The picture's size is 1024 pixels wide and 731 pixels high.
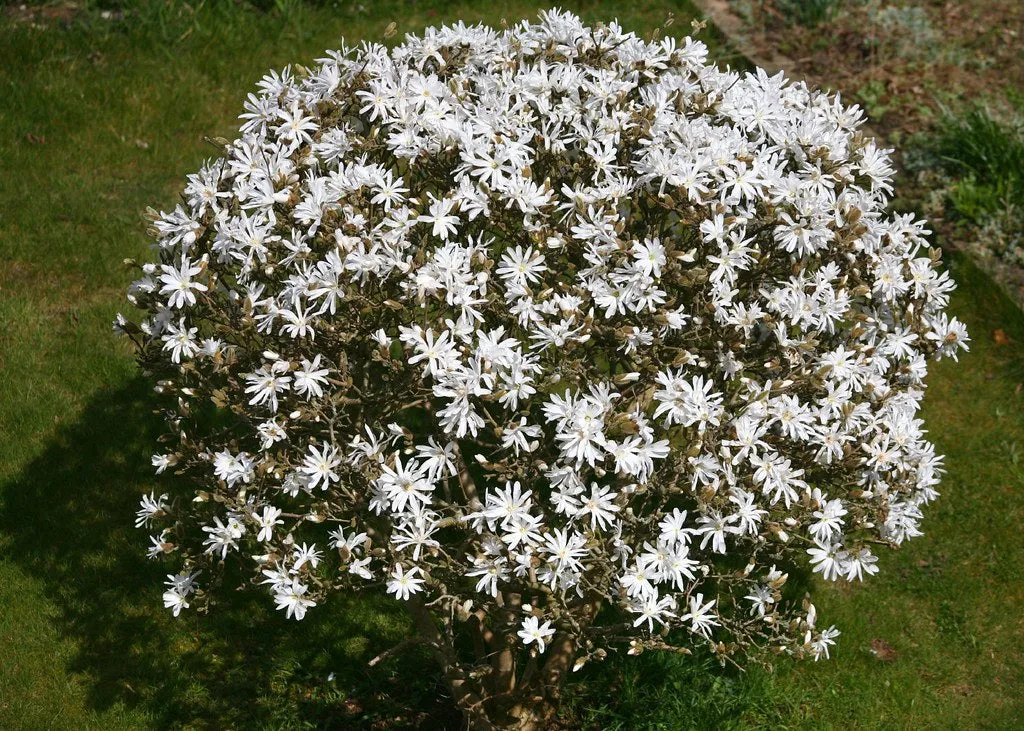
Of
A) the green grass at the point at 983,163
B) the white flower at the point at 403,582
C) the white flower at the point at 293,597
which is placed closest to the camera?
the white flower at the point at 403,582

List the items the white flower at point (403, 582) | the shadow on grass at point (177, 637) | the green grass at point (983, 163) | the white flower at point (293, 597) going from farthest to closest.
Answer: the green grass at point (983, 163), the shadow on grass at point (177, 637), the white flower at point (293, 597), the white flower at point (403, 582)

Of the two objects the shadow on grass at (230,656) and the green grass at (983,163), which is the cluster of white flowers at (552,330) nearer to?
the shadow on grass at (230,656)

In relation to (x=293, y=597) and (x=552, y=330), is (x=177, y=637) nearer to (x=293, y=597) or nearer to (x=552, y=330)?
(x=293, y=597)

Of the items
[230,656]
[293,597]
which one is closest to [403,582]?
[293,597]

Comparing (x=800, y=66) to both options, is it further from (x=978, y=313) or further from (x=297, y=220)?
(x=297, y=220)

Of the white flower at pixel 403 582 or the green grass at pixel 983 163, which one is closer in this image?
the white flower at pixel 403 582

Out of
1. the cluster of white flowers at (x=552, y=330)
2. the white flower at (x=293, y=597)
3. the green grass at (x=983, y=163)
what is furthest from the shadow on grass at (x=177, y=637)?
the green grass at (x=983, y=163)
